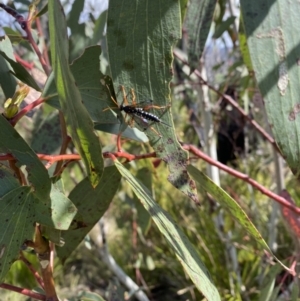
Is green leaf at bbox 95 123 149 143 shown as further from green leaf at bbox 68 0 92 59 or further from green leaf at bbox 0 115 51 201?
green leaf at bbox 68 0 92 59

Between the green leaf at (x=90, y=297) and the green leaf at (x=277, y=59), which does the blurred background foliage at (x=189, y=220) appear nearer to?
the green leaf at (x=90, y=297)

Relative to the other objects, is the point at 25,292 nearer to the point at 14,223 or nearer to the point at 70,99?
the point at 14,223

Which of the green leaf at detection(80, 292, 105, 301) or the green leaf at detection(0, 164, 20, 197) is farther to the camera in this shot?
the green leaf at detection(80, 292, 105, 301)

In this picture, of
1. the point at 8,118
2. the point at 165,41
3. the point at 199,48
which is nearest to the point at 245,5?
the point at 165,41

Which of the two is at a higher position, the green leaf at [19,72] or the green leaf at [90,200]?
the green leaf at [19,72]

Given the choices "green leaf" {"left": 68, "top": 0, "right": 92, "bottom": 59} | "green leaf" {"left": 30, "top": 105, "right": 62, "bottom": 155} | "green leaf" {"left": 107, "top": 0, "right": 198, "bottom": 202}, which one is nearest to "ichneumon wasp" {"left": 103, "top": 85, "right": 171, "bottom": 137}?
"green leaf" {"left": 107, "top": 0, "right": 198, "bottom": 202}

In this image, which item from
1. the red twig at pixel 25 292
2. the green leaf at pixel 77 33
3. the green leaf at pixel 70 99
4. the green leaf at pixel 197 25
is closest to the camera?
the green leaf at pixel 70 99

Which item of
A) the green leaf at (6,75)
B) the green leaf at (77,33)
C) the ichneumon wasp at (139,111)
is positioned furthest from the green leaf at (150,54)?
the green leaf at (77,33)
